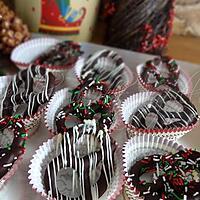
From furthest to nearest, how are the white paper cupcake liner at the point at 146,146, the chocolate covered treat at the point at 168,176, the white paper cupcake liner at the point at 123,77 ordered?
the white paper cupcake liner at the point at 123,77, the white paper cupcake liner at the point at 146,146, the chocolate covered treat at the point at 168,176

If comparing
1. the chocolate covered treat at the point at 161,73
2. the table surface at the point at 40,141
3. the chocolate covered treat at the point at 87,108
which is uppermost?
Answer: the chocolate covered treat at the point at 161,73

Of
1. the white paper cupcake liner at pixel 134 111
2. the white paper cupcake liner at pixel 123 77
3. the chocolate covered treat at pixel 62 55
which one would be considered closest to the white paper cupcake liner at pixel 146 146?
the white paper cupcake liner at pixel 134 111

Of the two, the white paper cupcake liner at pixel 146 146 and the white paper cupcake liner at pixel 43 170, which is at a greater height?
the white paper cupcake liner at pixel 146 146

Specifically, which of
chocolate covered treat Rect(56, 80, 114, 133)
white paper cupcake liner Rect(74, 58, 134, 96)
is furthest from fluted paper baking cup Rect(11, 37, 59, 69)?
chocolate covered treat Rect(56, 80, 114, 133)

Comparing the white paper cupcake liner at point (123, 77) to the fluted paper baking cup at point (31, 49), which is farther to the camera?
the fluted paper baking cup at point (31, 49)

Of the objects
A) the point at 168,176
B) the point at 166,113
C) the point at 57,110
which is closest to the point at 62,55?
the point at 57,110

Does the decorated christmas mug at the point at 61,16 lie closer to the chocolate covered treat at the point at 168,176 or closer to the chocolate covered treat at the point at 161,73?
the chocolate covered treat at the point at 161,73

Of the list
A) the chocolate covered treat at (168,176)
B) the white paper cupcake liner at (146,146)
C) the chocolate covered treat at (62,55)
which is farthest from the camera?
the chocolate covered treat at (62,55)

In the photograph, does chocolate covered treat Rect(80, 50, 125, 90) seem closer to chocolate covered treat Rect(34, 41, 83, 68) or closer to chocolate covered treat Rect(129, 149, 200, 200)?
chocolate covered treat Rect(34, 41, 83, 68)
